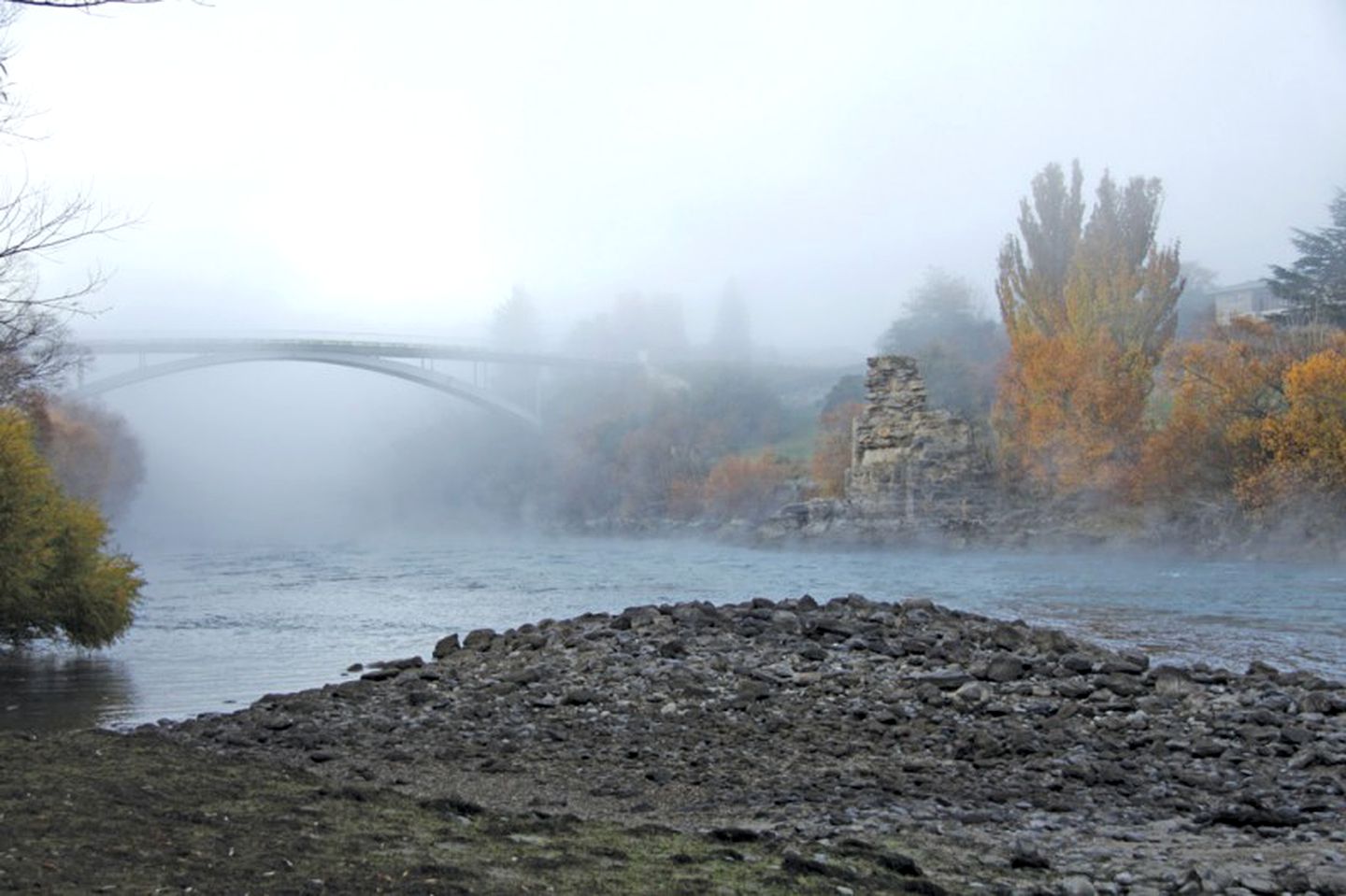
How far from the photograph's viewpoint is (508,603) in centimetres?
2816

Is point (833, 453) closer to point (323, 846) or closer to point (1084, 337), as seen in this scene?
point (1084, 337)

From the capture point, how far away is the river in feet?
51.5

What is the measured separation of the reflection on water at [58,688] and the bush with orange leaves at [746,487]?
50.6 m

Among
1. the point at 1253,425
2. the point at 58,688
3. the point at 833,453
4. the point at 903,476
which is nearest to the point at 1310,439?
the point at 1253,425

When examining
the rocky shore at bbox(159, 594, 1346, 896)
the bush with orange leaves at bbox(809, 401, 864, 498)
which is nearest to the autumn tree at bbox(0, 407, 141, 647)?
the rocky shore at bbox(159, 594, 1346, 896)

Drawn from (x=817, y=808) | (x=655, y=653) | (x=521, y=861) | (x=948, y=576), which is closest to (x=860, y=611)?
(x=655, y=653)

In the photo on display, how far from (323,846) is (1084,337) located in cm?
5147

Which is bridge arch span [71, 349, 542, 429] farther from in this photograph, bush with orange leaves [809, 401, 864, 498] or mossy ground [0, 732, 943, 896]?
mossy ground [0, 732, 943, 896]

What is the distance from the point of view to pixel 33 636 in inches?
719

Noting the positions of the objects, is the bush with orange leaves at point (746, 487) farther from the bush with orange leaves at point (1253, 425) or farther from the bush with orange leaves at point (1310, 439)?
the bush with orange leaves at point (1310, 439)

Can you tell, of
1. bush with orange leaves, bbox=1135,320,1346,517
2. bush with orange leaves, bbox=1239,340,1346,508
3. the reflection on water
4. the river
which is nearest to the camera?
the reflection on water

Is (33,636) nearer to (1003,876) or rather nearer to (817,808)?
(817,808)

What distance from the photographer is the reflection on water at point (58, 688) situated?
42.5ft

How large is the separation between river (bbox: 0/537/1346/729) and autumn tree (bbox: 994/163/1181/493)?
23.3ft
